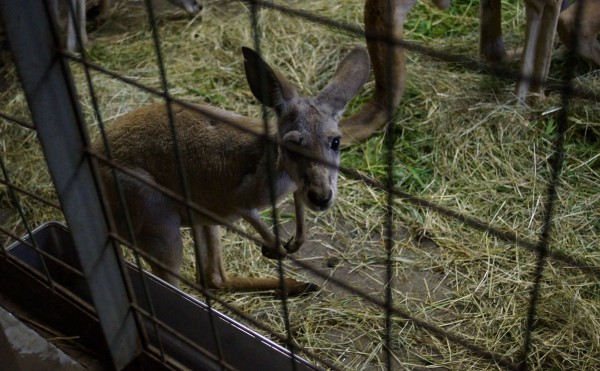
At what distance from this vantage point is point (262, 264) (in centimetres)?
313

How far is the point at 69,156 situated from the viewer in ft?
6.58

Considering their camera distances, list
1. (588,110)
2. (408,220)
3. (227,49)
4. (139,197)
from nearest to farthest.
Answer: (139,197)
(408,220)
(588,110)
(227,49)

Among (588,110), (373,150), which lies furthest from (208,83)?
(588,110)

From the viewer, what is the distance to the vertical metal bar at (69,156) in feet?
5.92

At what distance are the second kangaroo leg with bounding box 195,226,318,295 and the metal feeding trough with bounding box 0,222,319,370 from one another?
39 centimetres

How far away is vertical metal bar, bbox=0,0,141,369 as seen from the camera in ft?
5.92

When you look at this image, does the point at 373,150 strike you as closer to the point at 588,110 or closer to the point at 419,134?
the point at 419,134

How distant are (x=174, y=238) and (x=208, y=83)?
1.58 meters

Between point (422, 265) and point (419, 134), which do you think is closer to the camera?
point (422, 265)

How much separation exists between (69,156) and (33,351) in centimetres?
90

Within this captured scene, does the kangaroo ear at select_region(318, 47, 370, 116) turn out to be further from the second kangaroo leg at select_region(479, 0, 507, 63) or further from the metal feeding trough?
the second kangaroo leg at select_region(479, 0, 507, 63)

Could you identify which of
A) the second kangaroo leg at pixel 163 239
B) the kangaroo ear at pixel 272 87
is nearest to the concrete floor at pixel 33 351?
the second kangaroo leg at pixel 163 239

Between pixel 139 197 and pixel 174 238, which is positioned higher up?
pixel 139 197

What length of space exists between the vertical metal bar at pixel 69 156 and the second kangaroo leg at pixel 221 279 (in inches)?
21.8
